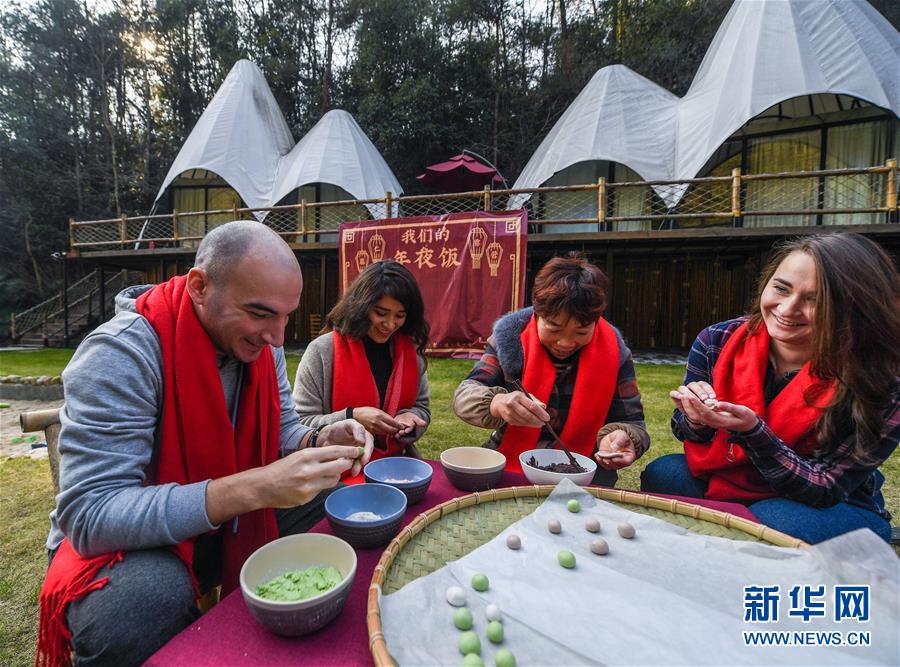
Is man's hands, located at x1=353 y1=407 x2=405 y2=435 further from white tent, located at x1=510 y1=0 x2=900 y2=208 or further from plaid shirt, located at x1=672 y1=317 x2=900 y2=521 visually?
white tent, located at x1=510 y1=0 x2=900 y2=208

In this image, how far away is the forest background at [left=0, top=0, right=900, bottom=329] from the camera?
55.1ft

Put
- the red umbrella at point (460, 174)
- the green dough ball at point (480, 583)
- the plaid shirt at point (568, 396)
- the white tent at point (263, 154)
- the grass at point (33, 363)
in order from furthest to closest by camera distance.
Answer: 1. the white tent at point (263, 154)
2. the red umbrella at point (460, 174)
3. the grass at point (33, 363)
4. the plaid shirt at point (568, 396)
5. the green dough ball at point (480, 583)

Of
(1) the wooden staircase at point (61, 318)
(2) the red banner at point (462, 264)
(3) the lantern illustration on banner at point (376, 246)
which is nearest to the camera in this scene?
(2) the red banner at point (462, 264)

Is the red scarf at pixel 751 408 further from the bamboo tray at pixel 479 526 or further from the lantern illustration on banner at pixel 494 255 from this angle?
the lantern illustration on banner at pixel 494 255

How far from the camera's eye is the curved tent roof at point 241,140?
13508 mm

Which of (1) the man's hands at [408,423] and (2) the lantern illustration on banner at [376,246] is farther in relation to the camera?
(2) the lantern illustration on banner at [376,246]

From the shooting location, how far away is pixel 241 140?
46.2 ft

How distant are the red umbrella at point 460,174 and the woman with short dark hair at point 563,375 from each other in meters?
10.5

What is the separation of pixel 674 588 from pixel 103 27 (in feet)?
91.9

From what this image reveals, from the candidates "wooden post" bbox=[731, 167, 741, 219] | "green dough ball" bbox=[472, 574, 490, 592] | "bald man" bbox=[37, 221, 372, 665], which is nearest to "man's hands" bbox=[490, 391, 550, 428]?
"bald man" bbox=[37, 221, 372, 665]

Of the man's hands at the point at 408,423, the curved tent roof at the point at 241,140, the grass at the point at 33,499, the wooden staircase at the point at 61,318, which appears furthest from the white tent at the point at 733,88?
the wooden staircase at the point at 61,318

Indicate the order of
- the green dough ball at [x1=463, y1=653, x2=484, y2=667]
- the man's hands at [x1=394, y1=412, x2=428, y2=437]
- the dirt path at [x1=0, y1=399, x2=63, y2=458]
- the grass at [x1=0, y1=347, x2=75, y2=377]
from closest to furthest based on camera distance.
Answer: the green dough ball at [x1=463, y1=653, x2=484, y2=667]
the man's hands at [x1=394, y1=412, x2=428, y2=437]
the dirt path at [x1=0, y1=399, x2=63, y2=458]
the grass at [x1=0, y1=347, x2=75, y2=377]

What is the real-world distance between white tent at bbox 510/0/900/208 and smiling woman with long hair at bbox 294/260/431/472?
9220mm

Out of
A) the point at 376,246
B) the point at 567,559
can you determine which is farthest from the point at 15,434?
the point at 376,246
